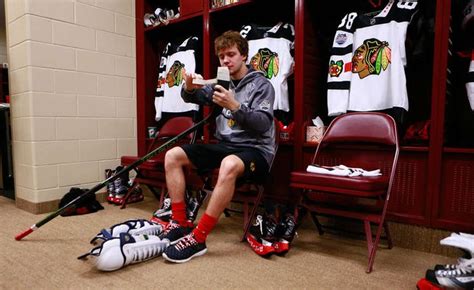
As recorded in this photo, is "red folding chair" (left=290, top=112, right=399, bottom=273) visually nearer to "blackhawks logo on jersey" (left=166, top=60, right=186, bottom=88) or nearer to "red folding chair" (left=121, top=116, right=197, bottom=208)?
"red folding chair" (left=121, top=116, right=197, bottom=208)

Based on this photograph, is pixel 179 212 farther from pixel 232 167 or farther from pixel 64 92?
pixel 64 92

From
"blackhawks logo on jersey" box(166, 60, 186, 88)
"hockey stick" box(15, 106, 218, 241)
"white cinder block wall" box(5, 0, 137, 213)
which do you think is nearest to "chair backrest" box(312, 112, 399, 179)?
"hockey stick" box(15, 106, 218, 241)

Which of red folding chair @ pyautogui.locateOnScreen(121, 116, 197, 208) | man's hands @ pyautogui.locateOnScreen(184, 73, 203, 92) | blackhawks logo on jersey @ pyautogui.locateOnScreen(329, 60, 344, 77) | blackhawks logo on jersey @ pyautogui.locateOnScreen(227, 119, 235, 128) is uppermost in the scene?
blackhawks logo on jersey @ pyautogui.locateOnScreen(329, 60, 344, 77)

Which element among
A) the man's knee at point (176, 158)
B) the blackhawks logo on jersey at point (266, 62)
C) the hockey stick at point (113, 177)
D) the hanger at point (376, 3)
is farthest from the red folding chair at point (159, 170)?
the hanger at point (376, 3)

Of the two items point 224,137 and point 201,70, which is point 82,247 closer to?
point 224,137

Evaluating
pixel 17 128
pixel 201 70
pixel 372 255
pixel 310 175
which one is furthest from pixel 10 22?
pixel 372 255

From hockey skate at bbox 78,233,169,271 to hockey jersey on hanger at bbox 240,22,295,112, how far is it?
1208mm

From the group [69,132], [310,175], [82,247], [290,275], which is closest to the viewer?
[290,275]

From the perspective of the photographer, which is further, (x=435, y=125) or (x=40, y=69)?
(x=40, y=69)

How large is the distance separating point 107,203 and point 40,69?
3.83 ft

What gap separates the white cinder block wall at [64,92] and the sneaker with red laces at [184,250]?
146cm

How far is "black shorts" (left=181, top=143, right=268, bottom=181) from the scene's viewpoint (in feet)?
5.56

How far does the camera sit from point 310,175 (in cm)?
157

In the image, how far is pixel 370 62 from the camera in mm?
1845
